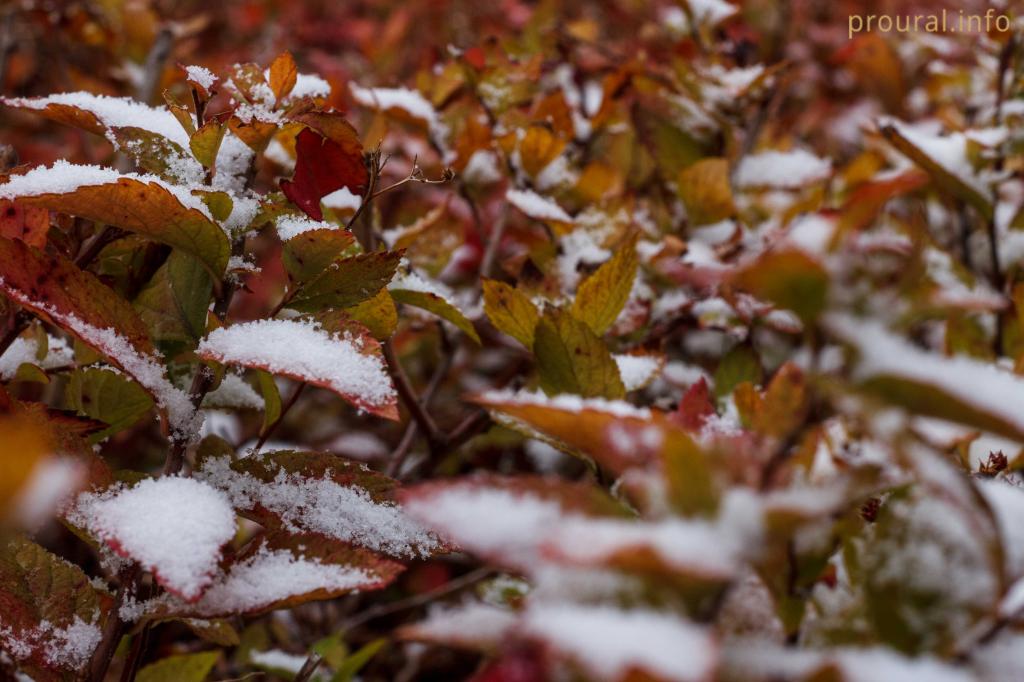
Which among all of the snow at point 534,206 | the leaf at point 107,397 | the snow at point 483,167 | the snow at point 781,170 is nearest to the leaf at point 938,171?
the snow at point 781,170

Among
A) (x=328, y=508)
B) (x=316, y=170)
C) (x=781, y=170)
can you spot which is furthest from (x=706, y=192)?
(x=328, y=508)

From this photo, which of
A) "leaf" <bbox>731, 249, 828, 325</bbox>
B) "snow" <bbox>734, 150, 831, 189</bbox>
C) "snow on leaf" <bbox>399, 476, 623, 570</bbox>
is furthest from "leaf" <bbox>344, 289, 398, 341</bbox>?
"snow" <bbox>734, 150, 831, 189</bbox>

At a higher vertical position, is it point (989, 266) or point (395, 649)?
point (989, 266)

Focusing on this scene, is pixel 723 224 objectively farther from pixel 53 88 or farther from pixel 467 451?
pixel 53 88

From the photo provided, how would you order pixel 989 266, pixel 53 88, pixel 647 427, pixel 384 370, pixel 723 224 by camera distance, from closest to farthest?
pixel 647 427 → pixel 384 370 → pixel 723 224 → pixel 989 266 → pixel 53 88

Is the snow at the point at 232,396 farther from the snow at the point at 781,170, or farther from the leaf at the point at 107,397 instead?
the snow at the point at 781,170

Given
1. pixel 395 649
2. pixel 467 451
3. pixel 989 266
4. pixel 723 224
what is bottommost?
pixel 395 649

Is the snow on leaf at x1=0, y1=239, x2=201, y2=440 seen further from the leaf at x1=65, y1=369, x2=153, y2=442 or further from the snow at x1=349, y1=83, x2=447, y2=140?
the snow at x1=349, y1=83, x2=447, y2=140

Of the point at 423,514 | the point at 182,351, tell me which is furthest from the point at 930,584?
the point at 182,351
